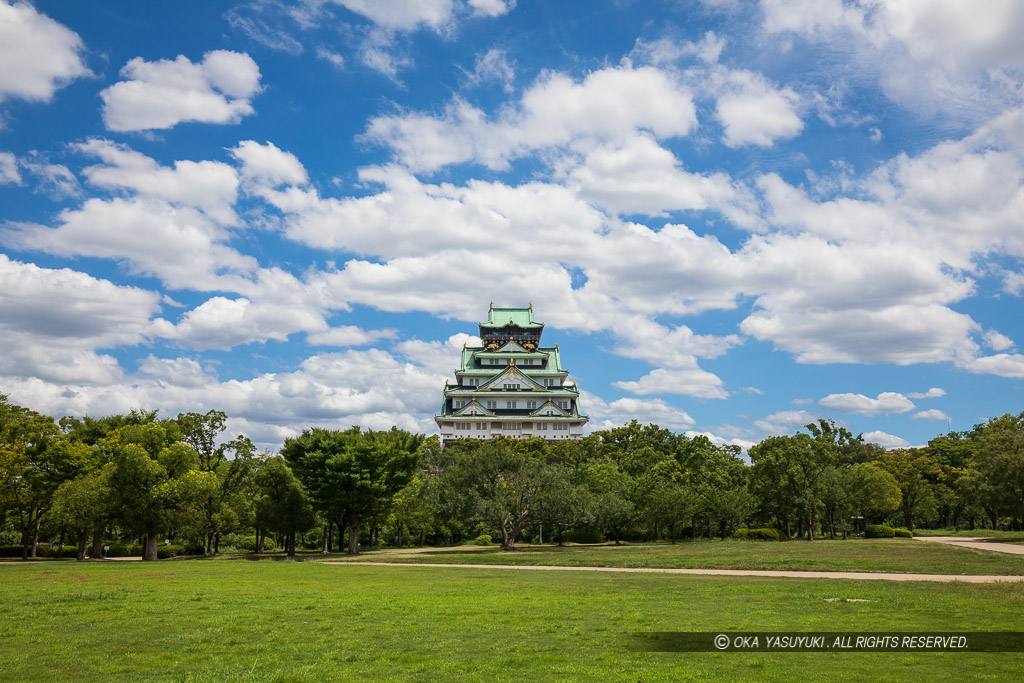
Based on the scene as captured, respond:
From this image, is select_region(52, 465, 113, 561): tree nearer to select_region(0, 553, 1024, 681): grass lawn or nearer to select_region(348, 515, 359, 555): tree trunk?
select_region(348, 515, 359, 555): tree trunk

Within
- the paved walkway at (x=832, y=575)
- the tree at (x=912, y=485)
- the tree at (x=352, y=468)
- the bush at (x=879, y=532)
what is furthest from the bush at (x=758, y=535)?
the paved walkway at (x=832, y=575)

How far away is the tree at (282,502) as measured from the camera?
44.3 metres

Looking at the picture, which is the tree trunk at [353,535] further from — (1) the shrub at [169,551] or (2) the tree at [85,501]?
(2) the tree at [85,501]

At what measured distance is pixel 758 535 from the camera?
5256 centimetres

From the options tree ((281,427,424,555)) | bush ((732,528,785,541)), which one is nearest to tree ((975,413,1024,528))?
bush ((732,528,785,541))

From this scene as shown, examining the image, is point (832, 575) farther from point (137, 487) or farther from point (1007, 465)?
point (137, 487)

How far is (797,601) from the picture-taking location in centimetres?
1670

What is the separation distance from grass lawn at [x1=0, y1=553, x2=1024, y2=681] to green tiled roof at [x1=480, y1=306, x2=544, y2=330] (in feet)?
288

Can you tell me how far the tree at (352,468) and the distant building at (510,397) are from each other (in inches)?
1795

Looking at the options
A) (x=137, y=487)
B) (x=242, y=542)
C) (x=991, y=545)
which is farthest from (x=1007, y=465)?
(x=242, y=542)

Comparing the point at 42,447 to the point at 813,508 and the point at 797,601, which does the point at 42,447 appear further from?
the point at 813,508

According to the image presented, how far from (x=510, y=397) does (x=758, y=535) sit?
49601 millimetres

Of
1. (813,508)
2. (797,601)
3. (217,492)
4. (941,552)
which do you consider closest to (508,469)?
(217,492)

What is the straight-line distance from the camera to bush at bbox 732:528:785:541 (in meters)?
51.9
